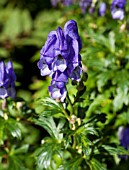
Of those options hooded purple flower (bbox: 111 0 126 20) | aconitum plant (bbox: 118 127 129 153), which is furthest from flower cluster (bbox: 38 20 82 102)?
hooded purple flower (bbox: 111 0 126 20)

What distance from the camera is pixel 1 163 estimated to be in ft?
9.91

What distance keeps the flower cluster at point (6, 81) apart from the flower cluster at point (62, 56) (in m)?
0.37

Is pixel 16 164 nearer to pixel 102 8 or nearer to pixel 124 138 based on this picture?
pixel 124 138

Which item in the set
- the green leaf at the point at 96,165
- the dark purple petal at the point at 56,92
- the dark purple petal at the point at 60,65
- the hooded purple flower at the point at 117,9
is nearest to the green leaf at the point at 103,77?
the hooded purple flower at the point at 117,9

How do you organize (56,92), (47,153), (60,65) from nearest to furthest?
(60,65), (56,92), (47,153)

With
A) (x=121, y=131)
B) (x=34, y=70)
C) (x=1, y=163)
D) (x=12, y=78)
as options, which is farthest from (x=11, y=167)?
(x=34, y=70)

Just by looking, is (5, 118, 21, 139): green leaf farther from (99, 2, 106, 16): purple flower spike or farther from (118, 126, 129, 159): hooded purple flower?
(99, 2, 106, 16): purple flower spike

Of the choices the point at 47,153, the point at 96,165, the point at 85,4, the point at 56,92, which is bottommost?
the point at 96,165

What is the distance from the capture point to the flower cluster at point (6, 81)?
2.48 meters

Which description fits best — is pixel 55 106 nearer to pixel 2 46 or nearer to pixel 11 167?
pixel 11 167

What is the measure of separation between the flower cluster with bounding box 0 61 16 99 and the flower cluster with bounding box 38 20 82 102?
0.37 meters

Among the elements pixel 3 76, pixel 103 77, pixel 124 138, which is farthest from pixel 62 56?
pixel 124 138

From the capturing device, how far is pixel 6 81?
2496 mm

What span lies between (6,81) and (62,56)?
503 millimetres
